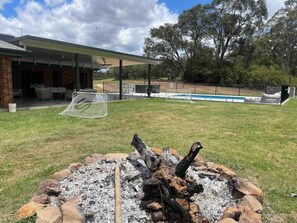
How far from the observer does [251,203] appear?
9.53 ft

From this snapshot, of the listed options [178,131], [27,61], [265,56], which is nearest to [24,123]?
[178,131]

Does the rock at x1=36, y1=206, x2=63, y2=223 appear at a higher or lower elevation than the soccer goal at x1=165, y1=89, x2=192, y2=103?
lower

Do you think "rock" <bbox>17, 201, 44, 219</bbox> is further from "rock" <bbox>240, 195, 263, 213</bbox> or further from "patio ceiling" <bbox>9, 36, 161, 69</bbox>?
"patio ceiling" <bbox>9, 36, 161, 69</bbox>

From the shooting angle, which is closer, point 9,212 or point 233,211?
point 233,211

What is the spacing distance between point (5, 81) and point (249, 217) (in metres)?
10.7

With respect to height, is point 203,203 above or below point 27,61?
below

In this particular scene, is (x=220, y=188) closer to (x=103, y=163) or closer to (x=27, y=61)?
(x=103, y=163)

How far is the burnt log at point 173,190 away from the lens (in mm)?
2582

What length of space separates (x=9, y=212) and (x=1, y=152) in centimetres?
258

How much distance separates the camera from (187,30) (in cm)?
3972

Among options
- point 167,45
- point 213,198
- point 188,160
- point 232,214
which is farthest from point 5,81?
point 167,45

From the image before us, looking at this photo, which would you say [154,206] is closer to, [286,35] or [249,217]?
[249,217]

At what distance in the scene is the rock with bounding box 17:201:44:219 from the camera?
271 cm

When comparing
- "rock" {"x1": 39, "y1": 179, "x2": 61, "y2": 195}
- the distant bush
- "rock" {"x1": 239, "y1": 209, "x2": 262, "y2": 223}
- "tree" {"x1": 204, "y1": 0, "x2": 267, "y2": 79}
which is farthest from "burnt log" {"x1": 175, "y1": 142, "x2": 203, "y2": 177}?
"tree" {"x1": 204, "y1": 0, "x2": 267, "y2": 79}
